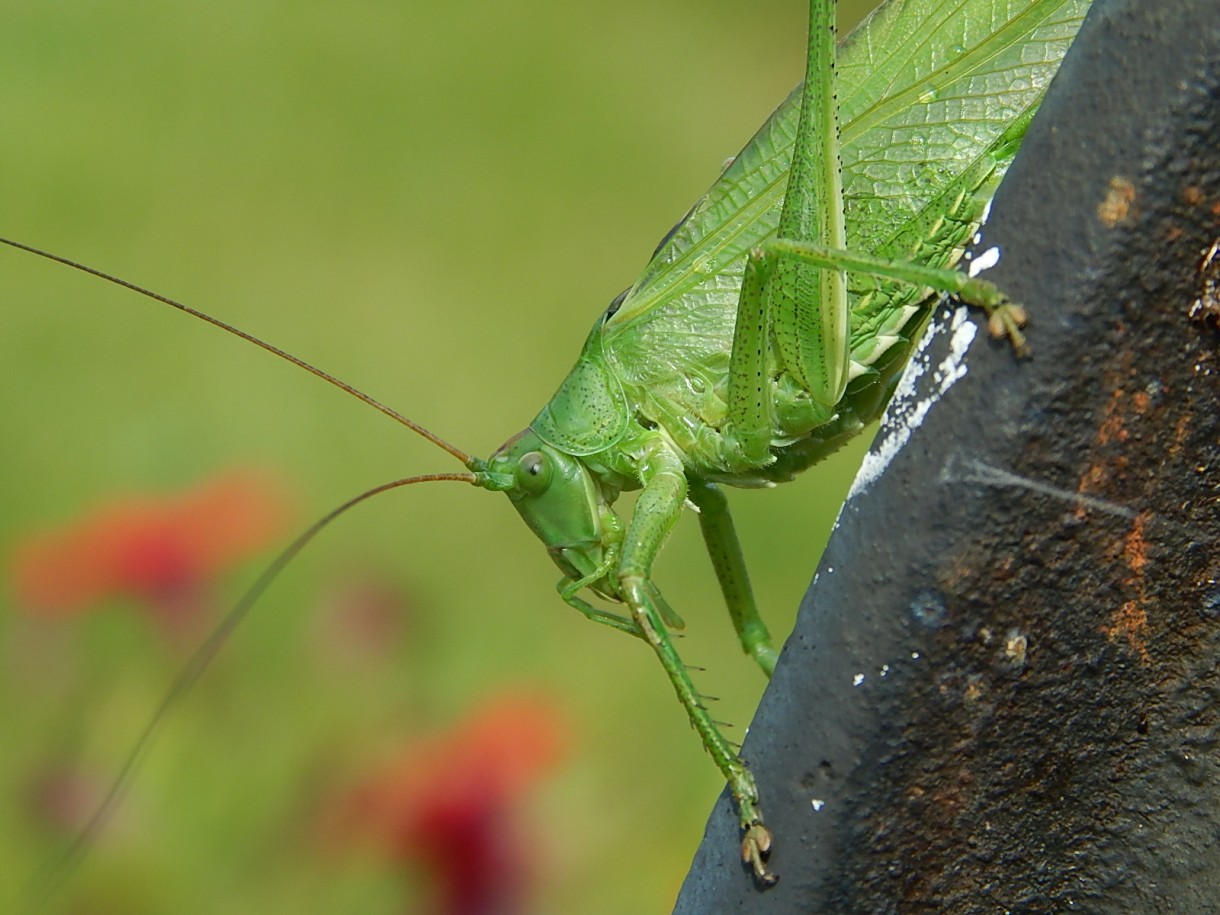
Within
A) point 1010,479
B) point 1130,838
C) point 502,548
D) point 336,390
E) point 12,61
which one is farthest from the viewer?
point 12,61

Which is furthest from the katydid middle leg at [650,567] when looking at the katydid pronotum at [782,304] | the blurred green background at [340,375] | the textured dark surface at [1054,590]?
the blurred green background at [340,375]

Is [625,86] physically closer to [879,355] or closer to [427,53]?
[427,53]

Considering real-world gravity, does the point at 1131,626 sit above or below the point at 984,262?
below

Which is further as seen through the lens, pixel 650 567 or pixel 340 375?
pixel 340 375

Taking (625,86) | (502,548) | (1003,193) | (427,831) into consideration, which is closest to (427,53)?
(625,86)

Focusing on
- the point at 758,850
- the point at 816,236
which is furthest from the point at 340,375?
the point at 758,850

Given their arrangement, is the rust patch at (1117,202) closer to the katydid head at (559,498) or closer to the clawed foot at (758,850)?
the clawed foot at (758,850)

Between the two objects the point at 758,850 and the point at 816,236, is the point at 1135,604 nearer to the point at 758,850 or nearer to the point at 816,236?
the point at 758,850
